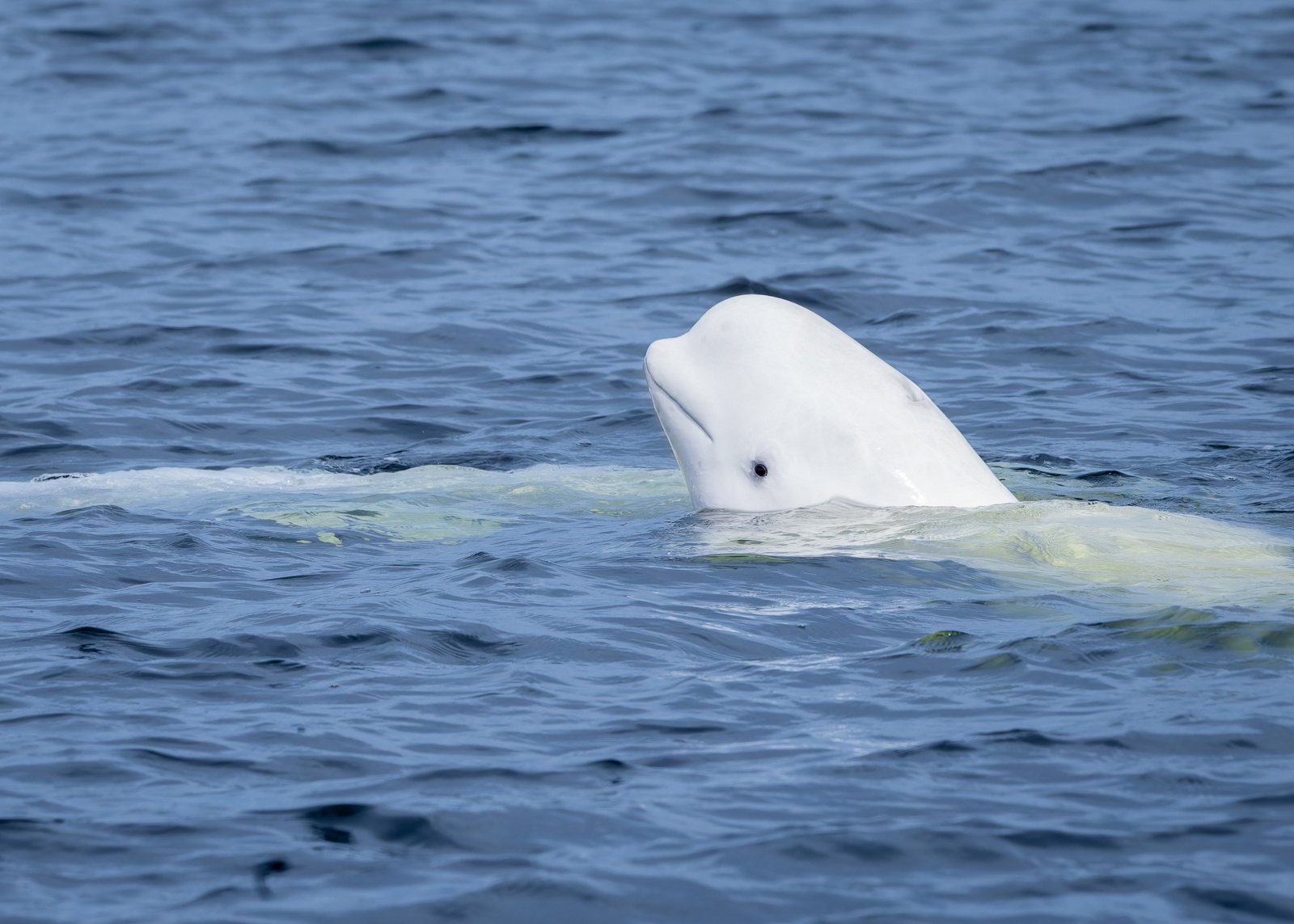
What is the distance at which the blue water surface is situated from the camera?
6012 millimetres

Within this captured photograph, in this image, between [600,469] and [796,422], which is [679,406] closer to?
[796,422]

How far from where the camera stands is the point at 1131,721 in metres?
6.84

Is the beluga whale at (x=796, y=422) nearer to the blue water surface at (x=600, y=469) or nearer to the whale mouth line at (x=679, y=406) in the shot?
the whale mouth line at (x=679, y=406)

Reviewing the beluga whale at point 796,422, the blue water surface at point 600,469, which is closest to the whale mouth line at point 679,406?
the beluga whale at point 796,422

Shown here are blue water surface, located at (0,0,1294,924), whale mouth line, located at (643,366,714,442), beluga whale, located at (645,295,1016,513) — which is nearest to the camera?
blue water surface, located at (0,0,1294,924)

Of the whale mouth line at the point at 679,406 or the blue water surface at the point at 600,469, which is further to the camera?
the whale mouth line at the point at 679,406

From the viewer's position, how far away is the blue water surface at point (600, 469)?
6012 millimetres

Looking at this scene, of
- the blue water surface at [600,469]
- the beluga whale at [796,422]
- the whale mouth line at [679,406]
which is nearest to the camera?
the blue water surface at [600,469]

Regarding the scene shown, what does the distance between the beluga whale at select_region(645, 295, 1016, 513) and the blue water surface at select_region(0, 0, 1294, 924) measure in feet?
1.64

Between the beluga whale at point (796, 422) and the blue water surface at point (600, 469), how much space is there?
19.7 inches

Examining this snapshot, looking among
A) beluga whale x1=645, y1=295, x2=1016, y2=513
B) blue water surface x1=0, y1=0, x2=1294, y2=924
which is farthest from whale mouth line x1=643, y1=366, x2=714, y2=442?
blue water surface x1=0, y1=0, x2=1294, y2=924

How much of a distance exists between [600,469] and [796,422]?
2580 mm

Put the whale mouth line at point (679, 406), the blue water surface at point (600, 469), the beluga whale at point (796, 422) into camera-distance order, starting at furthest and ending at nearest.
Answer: the whale mouth line at point (679, 406) < the beluga whale at point (796, 422) < the blue water surface at point (600, 469)

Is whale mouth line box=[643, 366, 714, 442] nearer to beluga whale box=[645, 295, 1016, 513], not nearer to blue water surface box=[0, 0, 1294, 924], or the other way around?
beluga whale box=[645, 295, 1016, 513]
